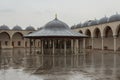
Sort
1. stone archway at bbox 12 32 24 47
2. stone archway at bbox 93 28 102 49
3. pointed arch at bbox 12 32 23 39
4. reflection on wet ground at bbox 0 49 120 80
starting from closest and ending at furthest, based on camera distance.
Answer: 1. reflection on wet ground at bbox 0 49 120 80
2. stone archway at bbox 93 28 102 49
3. stone archway at bbox 12 32 24 47
4. pointed arch at bbox 12 32 23 39

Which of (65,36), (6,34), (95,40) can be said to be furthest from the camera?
(6,34)

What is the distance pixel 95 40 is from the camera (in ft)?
177

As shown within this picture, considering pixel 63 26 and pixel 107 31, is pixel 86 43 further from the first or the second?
pixel 63 26

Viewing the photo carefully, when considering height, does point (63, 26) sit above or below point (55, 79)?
above

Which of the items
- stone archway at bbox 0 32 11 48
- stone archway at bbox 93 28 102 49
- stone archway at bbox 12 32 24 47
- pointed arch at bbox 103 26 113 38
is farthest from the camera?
stone archway at bbox 12 32 24 47

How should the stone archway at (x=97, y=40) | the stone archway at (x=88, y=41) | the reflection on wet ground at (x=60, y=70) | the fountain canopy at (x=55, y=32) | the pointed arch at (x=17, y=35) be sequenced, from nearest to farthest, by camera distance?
the reflection on wet ground at (x=60, y=70)
the fountain canopy at (x=55, y=32)
the stone archway at (x=97, y=40)
the stone archway at (x=88, y=41)
the pointed arch at (x=17, y=35)

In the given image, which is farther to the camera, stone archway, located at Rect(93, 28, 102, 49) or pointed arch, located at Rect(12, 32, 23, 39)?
pointed arch, located at Rect(12, 32, 23, 39)

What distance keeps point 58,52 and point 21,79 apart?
2025 centimetres

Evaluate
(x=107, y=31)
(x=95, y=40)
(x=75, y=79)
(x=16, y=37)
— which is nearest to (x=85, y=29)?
(x=95, y=40)

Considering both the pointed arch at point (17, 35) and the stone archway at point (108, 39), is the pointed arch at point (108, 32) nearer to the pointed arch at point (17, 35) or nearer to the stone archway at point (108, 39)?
the stone archway at point (108, 39)

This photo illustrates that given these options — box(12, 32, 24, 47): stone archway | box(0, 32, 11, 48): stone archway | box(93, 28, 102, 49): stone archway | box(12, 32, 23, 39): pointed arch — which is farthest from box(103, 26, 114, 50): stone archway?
box(0, 32, 11, 48): stone archway

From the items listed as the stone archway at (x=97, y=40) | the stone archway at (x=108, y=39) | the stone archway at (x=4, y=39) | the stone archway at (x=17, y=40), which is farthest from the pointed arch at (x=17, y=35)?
the stone archway at (x=108, y=39)

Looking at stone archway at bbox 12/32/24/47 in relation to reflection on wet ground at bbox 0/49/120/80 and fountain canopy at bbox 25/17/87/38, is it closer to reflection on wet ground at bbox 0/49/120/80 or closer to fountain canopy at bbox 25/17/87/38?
fountain canopy at bbox 25/17/87/38

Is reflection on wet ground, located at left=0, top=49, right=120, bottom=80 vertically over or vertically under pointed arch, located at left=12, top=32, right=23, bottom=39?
under
